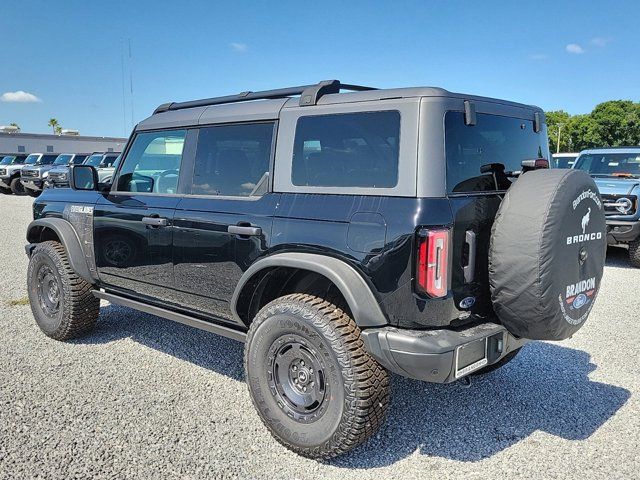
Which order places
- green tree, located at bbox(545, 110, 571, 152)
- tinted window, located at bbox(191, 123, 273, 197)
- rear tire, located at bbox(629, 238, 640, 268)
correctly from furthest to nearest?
1. green tree, located at bbox(545, 110, 571, 152)
2. rear tire, located at bbox(629, 238, 640, 268)
3. tinted window, located at bbox(191, 123, 273, 197)

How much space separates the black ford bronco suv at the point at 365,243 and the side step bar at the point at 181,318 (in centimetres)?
2

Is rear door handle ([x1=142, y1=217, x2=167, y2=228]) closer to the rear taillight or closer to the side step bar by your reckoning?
the side step bar

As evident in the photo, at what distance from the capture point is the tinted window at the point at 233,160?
341cm

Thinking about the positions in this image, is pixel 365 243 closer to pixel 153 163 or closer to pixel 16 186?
pixel 153 163

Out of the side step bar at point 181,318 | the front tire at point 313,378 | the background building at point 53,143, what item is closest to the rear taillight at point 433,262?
the front tire at point 313,378

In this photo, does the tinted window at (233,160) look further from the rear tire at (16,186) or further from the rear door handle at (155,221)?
the rear tire at (16,186)

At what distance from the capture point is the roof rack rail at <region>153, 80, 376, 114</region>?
10.6 ft

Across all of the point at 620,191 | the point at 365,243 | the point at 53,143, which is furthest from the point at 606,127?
the point at 365,243

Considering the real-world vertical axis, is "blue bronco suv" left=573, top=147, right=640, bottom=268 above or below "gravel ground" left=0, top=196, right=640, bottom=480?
above

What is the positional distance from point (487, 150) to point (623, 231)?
6733 millimetres

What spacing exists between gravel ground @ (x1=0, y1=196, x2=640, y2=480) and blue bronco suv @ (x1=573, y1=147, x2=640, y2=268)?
423 centimetres

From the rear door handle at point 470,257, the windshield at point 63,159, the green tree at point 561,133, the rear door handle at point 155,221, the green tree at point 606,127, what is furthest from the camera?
the green tree at point 561,133

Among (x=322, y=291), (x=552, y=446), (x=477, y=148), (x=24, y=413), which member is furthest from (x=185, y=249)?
(x=552, y=446)

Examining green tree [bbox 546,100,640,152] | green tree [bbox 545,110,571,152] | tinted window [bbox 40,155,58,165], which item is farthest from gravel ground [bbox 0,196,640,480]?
green tree [bbox 545,110,571,152]
